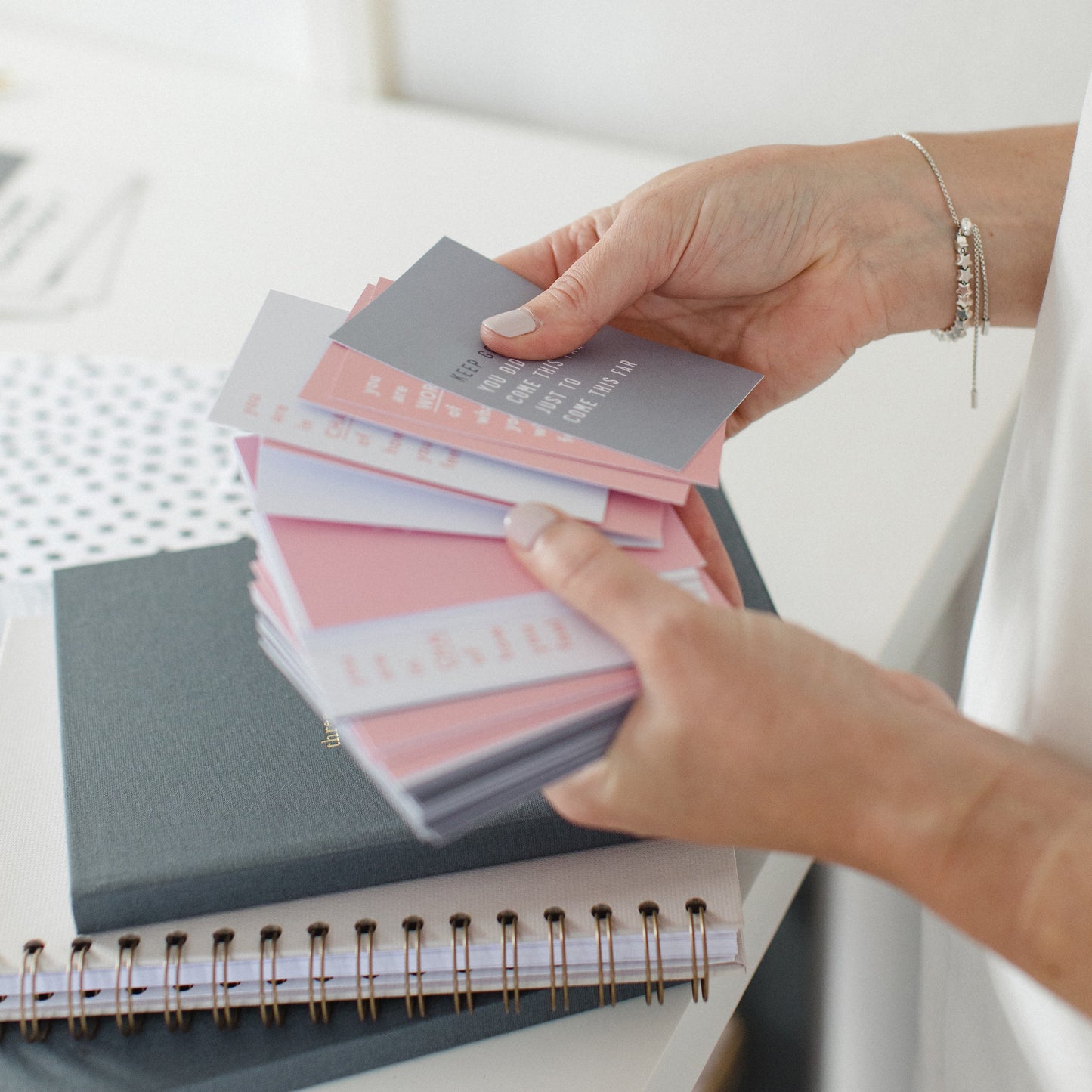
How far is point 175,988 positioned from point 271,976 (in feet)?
0.15

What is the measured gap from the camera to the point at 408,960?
1.66ft

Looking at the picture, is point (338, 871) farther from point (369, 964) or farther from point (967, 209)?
point (967, 209)

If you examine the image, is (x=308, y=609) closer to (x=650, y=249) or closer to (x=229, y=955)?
(x=229, y=955)

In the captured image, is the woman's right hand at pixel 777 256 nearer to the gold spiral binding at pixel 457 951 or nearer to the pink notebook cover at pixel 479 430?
the pink notebook cover at pixel 479 430

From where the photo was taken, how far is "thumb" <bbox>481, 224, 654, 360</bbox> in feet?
2.01

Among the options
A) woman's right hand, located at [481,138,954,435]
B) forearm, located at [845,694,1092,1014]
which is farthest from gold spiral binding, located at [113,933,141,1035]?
woman's right hand, located at [481,138,954,435]

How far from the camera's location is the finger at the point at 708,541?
1.99 feet

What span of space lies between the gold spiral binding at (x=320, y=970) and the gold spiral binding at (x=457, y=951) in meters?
0.06

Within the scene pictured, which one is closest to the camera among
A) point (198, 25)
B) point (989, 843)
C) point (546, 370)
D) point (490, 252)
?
point (989, 843)

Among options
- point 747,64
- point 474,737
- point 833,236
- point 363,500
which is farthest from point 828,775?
point 747,64

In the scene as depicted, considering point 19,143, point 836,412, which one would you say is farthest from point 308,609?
point 19,143

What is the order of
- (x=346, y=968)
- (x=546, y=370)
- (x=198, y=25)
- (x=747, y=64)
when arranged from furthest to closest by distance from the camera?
(x=198, y=25) → (x=747, y=64) → (x=546, y=370) → (x=346, y=968)

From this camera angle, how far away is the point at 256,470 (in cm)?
51

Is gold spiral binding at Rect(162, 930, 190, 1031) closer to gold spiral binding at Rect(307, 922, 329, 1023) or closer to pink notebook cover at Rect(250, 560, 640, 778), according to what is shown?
gold spiral binding at Rect(307, 922, 329, 1023)
